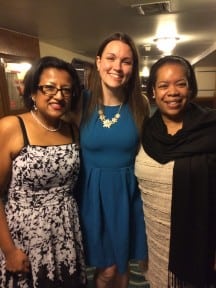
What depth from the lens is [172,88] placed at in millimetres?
1087

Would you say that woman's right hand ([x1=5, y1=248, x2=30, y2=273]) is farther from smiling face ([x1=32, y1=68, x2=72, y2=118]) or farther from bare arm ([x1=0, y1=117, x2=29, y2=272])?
smiling face ([x1=32, y1=68, x2=72, y2=118])

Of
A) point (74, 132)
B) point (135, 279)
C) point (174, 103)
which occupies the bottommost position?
point (135, 279)

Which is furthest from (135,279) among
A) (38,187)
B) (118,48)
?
(118,48)

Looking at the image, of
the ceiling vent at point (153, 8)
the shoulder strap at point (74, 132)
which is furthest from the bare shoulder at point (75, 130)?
the ceiling vent at point (153, 8)

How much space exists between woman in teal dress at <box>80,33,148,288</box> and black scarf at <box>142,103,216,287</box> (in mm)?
184

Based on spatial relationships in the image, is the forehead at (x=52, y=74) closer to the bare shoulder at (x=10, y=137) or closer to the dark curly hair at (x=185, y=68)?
the bare shoulder at (x=10, y=137)

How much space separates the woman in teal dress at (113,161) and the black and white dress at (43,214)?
0.40 ft

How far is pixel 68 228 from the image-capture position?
3.83 ft

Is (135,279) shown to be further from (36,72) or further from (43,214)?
(36,72)

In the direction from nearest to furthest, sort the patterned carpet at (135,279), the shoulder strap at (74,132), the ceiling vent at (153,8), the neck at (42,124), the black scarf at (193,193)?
the black scarf at (193,193)
the neck at (42,124)
the shoulder strap at (74,132)
the patterned carpet at (135,279)
the ceiling vent at (153,8)

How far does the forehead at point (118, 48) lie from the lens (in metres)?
1.24

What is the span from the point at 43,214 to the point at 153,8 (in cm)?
188

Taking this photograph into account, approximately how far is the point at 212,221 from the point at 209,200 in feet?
0.31

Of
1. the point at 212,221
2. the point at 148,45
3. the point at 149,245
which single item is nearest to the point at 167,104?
the point at 212,221
